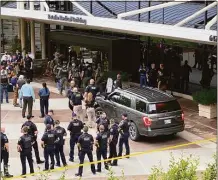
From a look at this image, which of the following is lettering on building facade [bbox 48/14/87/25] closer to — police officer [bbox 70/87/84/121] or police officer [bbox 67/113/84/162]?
police officer [bbox 70/87/84/121]

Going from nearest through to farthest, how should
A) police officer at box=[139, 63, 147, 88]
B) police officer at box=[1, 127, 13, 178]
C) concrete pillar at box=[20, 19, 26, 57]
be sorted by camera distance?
1. police officer at box=[1, 127, 13, 178]
2. police officer at box=[139, 63, 147, 88]
3. concrete pillar at box=[20, 19, 26, 57]

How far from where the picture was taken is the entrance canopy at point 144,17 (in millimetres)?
16359

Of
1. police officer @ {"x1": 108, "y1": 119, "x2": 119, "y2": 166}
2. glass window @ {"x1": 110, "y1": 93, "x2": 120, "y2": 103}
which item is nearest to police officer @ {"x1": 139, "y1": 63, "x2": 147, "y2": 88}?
glass window @ {"x1": 110, "y1": 93, "x2": 120, "y2": 103}

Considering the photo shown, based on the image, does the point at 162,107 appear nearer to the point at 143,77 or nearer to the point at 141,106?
the point at 141,106

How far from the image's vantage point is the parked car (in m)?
15.1

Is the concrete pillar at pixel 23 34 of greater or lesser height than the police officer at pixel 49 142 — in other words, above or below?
above

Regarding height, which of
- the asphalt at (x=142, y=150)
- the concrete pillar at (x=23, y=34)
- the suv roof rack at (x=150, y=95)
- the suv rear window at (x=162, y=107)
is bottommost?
the asphalt at (x=142, y=150)

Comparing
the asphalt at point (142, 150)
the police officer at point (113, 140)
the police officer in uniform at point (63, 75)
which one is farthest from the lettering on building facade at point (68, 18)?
the police officer at point (113, 140)

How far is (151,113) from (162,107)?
1.31 feet

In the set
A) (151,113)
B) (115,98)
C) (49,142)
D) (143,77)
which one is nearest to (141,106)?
(151,113)

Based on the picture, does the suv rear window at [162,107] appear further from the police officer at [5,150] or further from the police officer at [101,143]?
the police officer at [5,150]

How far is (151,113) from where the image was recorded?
15117 mm

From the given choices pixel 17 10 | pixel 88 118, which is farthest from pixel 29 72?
pixel 88 118

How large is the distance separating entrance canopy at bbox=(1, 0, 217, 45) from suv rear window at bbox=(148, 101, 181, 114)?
88.6 inches
